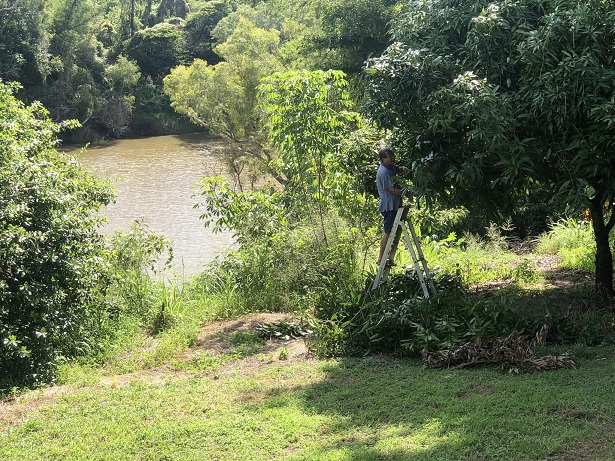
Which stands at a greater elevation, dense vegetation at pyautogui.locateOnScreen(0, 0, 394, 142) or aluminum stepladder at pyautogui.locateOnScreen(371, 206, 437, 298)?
dense vegetation at pyautogui.locateOnScreen(0, 0, 394, 142)

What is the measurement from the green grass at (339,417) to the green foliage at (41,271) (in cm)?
85

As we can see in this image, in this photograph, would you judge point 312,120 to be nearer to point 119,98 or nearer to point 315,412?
point 315,412

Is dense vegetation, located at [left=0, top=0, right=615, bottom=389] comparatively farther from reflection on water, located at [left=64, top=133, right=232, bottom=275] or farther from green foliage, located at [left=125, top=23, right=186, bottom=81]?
green foliage, located at [left=125, top=23, right=186, bottom=81]

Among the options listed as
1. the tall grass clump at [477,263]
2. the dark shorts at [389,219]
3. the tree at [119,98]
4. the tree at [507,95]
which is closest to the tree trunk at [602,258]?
the tree at [507,95]

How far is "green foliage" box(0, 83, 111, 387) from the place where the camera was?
640 cm

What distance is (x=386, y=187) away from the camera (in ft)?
23.4

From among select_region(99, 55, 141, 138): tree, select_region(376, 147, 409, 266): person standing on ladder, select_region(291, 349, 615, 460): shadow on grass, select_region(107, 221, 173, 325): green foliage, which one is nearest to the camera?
select_region(291, 349, 615, 460): shadow on grass

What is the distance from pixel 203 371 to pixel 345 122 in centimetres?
418

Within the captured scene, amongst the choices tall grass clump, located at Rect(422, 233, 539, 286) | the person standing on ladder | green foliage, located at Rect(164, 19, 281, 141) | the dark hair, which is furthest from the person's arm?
green foliage, located at Rect(164, 19, 281, 141)

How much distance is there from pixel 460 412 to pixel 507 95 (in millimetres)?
2890

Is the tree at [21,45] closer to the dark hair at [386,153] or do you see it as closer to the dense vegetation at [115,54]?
the dense vegetation at [115,54]

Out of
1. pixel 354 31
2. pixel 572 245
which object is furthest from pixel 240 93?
pixel 572 245

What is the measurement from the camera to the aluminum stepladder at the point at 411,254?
680 cm

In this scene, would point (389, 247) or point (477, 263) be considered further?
point (477, 263)
